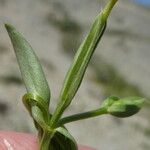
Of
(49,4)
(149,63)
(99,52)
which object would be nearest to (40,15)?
(49,4)

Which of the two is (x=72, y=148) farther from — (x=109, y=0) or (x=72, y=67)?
(x=109, y=0)

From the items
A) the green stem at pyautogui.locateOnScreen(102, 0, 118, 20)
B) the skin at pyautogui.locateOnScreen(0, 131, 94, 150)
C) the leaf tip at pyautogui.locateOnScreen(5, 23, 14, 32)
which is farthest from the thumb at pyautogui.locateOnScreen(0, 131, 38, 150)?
the green stem at pyautogui.locateOnScreen(102, 0, 118, 20)

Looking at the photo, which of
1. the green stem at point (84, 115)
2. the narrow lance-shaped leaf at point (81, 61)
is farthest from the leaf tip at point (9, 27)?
the green stem at point (84, 115)

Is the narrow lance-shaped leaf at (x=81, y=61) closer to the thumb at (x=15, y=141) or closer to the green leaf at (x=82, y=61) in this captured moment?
the green leaf at (x=82, y=61)

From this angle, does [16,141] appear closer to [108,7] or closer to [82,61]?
[82,61]

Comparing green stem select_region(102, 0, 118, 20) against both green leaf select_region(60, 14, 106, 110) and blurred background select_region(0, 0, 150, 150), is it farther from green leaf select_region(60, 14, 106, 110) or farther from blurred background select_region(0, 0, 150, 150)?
blurred background select_region(0, 0, 150, 150)

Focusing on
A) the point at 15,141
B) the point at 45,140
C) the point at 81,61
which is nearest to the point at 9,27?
the point at 81,61
